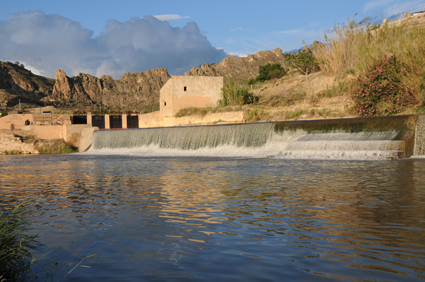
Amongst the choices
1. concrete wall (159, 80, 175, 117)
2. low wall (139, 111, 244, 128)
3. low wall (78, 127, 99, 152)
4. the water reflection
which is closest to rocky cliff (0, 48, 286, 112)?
low wall (139, 111, 244, 128)

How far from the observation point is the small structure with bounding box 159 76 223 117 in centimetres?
3269

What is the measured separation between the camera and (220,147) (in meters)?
17.9

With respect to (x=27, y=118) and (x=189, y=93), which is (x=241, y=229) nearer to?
(x=189, y=93)

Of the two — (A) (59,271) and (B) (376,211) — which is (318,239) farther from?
(A) (59,271)

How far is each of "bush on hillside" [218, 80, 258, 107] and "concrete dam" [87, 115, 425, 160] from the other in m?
9.09

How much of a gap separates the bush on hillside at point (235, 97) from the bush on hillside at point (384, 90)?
12.2 meters

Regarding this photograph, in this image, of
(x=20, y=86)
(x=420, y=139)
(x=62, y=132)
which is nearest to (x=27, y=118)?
(x=62, y=132)

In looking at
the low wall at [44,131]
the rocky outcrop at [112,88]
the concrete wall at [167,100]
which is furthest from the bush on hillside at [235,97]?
the rocky outcrop at [112,88]

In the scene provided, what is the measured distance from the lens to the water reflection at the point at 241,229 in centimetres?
275

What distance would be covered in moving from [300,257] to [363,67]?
60.7 feet

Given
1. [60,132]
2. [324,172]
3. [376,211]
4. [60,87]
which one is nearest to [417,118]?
[324,172]

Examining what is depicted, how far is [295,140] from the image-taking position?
15.1m

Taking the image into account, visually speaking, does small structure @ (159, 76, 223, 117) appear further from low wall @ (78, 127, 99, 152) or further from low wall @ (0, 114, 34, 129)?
low wall @ (0, 114, 34, 129)

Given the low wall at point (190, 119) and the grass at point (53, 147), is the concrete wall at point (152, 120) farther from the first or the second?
the grass at point (53, 147)
